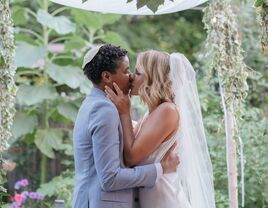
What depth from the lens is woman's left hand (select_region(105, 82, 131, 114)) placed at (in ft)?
9.23

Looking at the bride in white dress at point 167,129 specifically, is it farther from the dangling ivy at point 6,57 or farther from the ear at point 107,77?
the dangling ivy at point 6,57

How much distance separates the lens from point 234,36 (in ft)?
13.2

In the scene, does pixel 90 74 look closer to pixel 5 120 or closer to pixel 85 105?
pixel 85 105

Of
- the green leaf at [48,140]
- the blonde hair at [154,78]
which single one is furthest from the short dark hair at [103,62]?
the green leaf at [48,140]

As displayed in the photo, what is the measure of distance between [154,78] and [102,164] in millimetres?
526

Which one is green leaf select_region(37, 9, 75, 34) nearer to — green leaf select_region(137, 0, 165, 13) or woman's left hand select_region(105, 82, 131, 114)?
woman's left hand select_region(105, 82, 131, 114)

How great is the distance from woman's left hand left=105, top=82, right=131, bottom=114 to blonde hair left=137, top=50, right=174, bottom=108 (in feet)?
0.36

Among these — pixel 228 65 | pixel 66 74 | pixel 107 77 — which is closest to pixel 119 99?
pixel 107 77

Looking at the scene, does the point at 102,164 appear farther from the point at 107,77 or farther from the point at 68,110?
the point at 68,110

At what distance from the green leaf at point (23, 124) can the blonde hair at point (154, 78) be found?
3141 mm

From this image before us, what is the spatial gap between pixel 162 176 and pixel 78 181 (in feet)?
1.38

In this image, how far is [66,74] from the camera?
5.88 m

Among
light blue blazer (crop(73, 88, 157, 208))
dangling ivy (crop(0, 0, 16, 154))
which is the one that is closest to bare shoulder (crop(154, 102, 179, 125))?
light blue blazer (crop(73, 88, 157, 208))

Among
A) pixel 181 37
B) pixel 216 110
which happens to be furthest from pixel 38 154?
pixel 181 37
